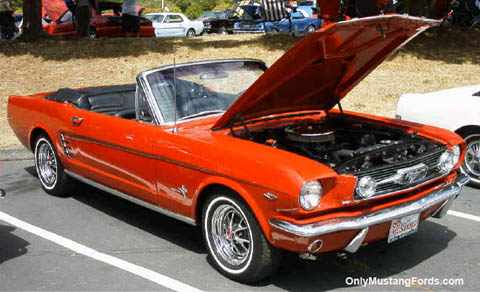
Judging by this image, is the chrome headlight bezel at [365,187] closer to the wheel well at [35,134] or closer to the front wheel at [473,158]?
the front wheel at [473,158]

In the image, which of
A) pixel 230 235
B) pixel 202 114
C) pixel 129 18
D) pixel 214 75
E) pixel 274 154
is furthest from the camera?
pixel 129 18

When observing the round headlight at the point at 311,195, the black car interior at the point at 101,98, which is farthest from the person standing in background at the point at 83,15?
the round headlight at the point at 311,195

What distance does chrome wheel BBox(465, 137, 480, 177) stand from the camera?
6.70 metres

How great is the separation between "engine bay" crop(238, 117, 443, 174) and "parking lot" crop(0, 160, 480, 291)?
0.83m

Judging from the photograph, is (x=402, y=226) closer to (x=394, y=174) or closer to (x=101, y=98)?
(x=394, y=174)

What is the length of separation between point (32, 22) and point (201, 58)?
16.1 ft

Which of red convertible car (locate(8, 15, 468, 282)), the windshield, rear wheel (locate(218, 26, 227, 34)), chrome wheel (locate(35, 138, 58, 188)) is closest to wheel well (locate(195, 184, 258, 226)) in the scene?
red convertible car (locate(8, 15, 468, 282))

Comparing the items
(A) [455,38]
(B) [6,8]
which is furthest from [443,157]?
(B) [6,8]

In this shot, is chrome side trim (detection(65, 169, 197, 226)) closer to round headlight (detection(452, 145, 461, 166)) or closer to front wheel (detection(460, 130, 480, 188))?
round headlight (detection(452, 145, 461, 166))

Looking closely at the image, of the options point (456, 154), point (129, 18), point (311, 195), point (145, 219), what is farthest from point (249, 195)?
point (129, 18)

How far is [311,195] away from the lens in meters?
3.86

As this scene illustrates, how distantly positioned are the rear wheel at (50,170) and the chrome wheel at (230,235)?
2.58m

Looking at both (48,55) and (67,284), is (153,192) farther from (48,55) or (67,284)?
(48,55)

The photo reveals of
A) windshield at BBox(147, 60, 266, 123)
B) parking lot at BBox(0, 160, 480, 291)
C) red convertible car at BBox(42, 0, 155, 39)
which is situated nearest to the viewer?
parking lot at BBox(0, 160, 480, 291)
